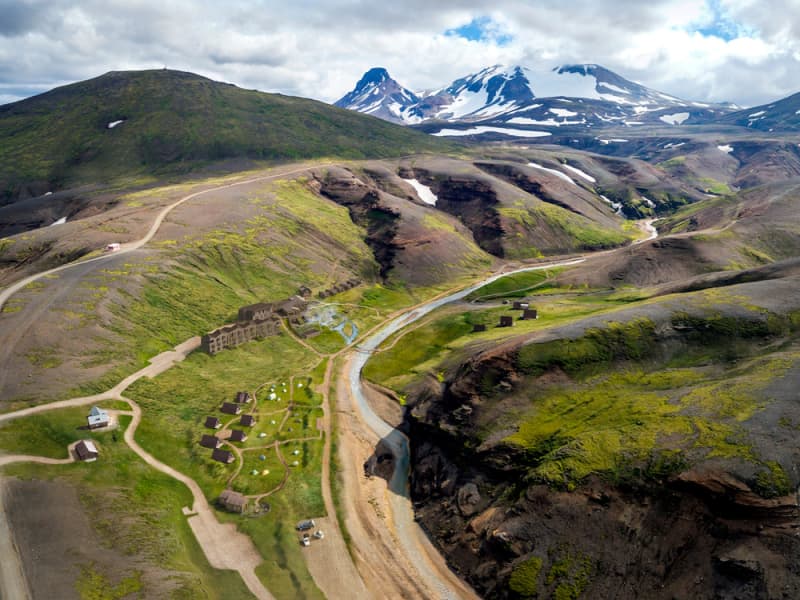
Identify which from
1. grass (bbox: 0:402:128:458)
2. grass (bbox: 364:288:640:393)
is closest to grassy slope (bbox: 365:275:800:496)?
grass (bbox: 364:288:640:393)

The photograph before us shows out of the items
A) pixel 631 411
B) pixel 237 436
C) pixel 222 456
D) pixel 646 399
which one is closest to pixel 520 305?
pixel 646 399

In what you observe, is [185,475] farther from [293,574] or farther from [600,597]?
[600,597]

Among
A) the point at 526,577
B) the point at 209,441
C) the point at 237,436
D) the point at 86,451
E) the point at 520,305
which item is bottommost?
the point at 526,577

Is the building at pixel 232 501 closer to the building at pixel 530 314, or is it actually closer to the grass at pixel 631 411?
the grass at pixel 631 411

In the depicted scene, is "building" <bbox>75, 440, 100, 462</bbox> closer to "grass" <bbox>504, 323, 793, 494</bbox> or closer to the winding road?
the winding road

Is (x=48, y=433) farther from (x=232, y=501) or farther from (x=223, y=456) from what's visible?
(x=232, y=501)

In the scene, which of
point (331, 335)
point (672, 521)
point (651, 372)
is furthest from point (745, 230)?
point (672, 521)
